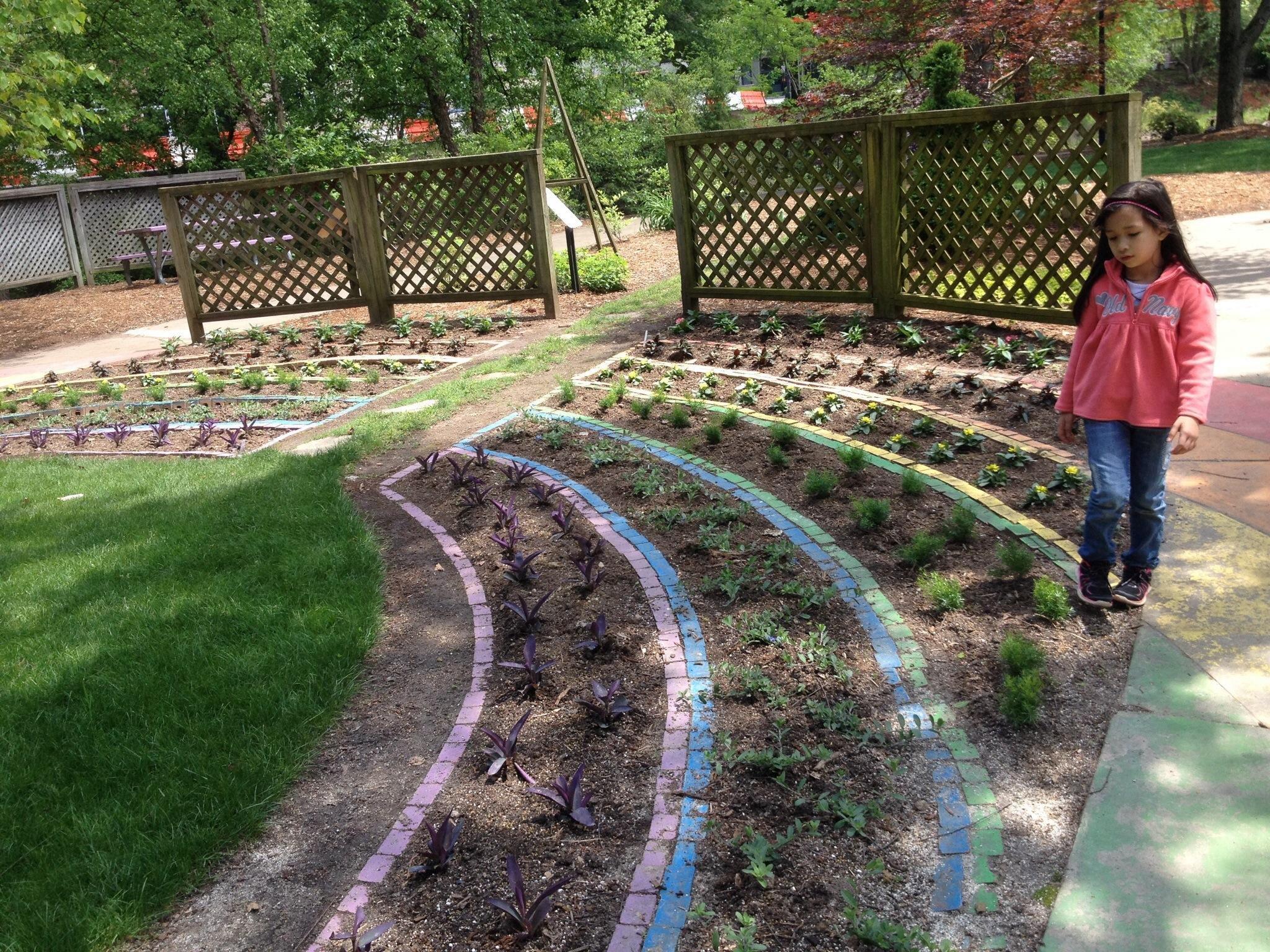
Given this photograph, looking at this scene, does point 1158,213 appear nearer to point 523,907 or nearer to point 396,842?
point 523,907

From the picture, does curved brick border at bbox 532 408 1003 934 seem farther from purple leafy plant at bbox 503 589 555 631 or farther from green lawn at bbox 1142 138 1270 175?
green lawn at bbox 1142 138 1270 175

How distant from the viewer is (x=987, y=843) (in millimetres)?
2463

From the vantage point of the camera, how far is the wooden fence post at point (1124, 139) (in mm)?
6004

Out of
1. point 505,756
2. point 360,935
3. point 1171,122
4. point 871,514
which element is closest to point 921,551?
point 871,514

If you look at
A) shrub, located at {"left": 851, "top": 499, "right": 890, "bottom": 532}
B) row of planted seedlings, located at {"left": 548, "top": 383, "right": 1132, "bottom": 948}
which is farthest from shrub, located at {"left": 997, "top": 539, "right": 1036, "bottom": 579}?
shrub, located at {"left": 851, "top": 499, "right": 890, "bottom": 532}

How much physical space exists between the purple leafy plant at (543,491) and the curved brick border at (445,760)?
461 millimetres

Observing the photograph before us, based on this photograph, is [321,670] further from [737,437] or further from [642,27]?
[642,27]

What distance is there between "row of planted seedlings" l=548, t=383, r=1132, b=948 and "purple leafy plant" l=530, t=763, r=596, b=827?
0.68m

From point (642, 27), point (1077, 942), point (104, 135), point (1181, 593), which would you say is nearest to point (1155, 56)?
point (642, 27)

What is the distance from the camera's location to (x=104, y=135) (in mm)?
17828

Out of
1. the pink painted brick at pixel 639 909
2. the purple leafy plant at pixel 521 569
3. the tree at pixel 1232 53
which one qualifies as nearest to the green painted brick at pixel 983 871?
the pink painted brick at pixel 639 909

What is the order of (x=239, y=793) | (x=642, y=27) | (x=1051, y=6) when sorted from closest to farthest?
(x=239, y=793), (x=1051, y=6), (x=642, y=27)

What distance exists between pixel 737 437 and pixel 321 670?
274 centimetres

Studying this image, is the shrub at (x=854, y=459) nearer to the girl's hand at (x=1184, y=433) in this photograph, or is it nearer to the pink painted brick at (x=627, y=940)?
the girl's hand at (x=1184, y=433)
